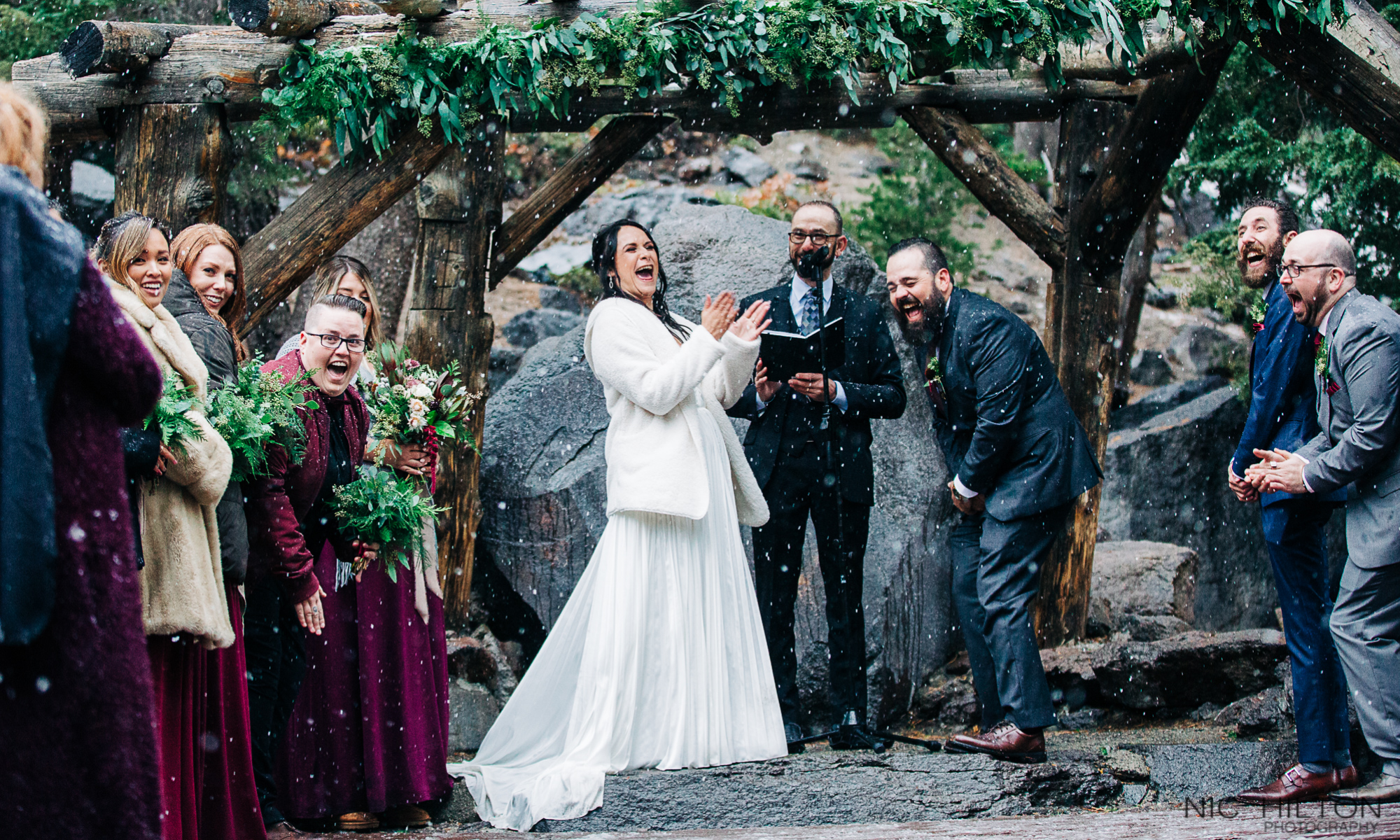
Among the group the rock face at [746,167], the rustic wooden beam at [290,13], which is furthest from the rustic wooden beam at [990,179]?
the rock face at [746,167]

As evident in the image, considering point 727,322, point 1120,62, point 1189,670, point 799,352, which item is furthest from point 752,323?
point 1189,670

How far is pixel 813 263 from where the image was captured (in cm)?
543

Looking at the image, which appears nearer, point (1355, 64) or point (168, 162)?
point (1355, 64)

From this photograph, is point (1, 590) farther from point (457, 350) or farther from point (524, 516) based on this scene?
point (524, 516)

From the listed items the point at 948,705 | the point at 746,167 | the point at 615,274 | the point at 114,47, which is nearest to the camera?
the point at 615,274

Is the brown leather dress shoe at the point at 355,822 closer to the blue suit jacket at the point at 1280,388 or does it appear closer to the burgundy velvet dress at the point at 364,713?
the burgundy velvet dress at the point at 364,713

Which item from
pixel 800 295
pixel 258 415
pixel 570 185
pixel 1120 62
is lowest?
pixel 258 415

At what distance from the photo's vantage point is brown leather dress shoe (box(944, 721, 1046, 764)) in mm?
4852

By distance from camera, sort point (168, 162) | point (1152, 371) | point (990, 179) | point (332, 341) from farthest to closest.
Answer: point (1152, 371), point (990, 179), point (168, 162), point (332, 341)

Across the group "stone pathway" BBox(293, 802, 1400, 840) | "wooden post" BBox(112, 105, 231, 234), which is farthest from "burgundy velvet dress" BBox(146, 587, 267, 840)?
"wooden post" BBox(112, 105, 231, 234)

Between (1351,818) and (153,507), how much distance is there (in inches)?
158

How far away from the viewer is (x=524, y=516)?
22.7ft

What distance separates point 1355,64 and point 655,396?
3.53 m

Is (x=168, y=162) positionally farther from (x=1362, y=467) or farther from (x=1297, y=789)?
(x=1297, y=789)
